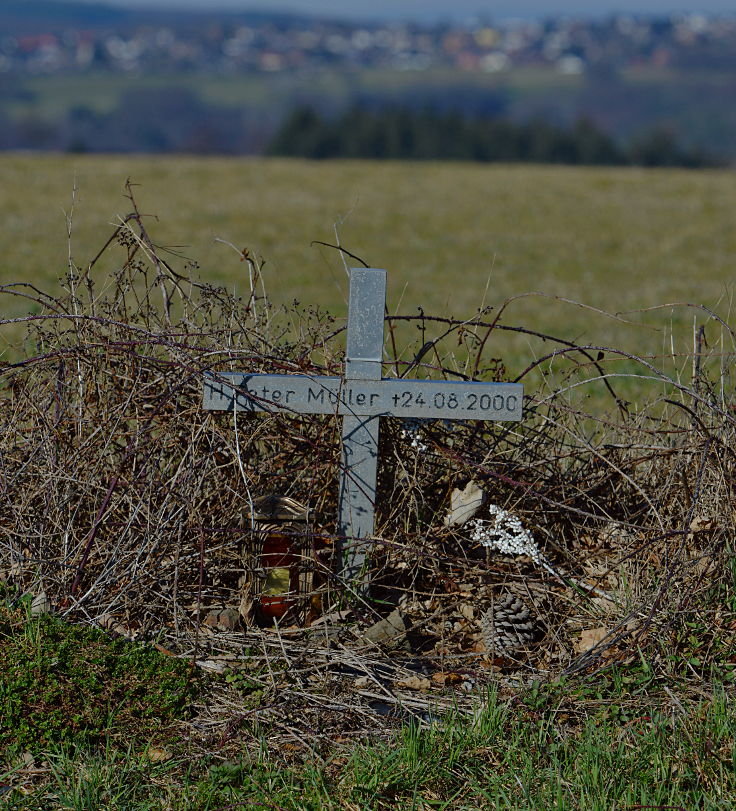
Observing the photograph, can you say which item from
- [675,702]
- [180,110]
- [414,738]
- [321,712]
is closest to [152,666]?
[321,712]

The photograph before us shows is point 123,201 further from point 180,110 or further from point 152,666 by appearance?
point 180,110

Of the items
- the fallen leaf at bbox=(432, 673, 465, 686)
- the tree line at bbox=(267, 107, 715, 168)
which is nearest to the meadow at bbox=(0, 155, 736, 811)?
the fallen leaf at bbox=(432, 673, 465, 686)

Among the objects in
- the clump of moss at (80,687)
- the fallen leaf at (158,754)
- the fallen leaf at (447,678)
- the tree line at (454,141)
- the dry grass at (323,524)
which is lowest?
the fallen leaf at (158,754)

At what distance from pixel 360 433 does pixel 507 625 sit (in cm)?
85

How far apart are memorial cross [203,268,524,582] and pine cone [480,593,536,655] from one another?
513 mm

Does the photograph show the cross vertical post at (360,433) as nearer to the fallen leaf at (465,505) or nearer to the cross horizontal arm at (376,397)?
the cross horizontal arm at (376,397)

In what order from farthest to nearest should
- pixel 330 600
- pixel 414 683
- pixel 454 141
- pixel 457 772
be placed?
1. pixel 454 141
2. pixel 330 600
3. pixel 414 683
4. pixel 457 772

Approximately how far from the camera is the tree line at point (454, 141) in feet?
166

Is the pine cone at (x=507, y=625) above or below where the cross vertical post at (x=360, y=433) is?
below

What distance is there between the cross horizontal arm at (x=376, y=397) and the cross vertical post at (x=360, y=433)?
0.16 feet

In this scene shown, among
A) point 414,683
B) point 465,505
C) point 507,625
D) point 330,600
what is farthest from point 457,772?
point 465,505

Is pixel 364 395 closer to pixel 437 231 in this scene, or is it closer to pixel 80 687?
pixel 80 687

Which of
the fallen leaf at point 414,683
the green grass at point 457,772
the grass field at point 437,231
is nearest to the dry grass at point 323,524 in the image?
the fallen leaf at point 414,683

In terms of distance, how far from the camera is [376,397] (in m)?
3.42
